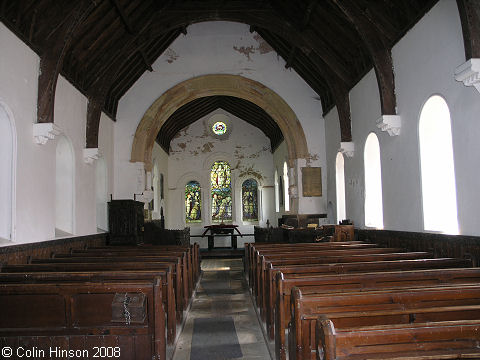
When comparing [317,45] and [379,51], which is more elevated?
[317,45]

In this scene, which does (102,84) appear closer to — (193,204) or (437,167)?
(437,167)

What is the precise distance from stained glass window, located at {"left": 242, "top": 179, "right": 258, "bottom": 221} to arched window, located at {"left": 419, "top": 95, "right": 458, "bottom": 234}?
41.5 feet

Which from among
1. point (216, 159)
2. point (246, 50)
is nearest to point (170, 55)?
point (246, 50)

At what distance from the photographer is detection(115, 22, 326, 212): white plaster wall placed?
12.0 meters

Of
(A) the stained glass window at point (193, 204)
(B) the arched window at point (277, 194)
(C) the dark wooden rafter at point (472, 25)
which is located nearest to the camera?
(C) the dark wooden rafter at point (472, 25)

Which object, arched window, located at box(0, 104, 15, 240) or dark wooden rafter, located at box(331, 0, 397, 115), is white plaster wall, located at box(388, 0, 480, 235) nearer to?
dark wooden rafter, located at box(331, 0, 397, 115)

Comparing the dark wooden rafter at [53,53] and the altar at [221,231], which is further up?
the dark wooden rafter at [53,53]

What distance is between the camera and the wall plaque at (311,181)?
39.1 feet

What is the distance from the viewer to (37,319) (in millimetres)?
3678

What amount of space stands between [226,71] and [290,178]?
3.49m

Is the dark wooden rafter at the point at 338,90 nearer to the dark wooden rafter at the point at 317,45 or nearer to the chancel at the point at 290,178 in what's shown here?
the chancel at the point at 290,178

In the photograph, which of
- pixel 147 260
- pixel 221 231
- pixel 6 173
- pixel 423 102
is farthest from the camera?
pixel 221 231

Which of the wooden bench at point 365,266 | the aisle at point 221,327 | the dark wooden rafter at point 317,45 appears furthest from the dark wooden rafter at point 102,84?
the wooden bench at point 365,266

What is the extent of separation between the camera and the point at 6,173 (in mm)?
6105
